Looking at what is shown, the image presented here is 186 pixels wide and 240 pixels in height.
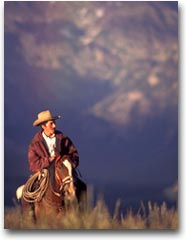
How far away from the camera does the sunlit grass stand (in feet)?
10.4

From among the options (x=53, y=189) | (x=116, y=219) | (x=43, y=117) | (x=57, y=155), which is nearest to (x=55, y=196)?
(x=53, y=189)

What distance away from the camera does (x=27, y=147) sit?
323 cm

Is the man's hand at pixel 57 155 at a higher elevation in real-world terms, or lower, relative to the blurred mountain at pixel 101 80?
lower

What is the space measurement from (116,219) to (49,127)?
2.51ft

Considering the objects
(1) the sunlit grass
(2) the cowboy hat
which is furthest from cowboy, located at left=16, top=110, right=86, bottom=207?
(1) the sunlit grass

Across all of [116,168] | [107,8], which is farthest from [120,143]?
[107,8]

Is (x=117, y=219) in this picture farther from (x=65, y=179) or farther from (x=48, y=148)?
(x=48, y=148)

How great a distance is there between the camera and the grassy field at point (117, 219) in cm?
318

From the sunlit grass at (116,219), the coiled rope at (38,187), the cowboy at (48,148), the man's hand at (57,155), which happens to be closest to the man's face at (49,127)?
the cowboy at (48,148)

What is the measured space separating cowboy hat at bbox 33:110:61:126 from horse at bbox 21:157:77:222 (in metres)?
0.28

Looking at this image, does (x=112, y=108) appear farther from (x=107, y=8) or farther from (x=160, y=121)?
(x=107, y=8)

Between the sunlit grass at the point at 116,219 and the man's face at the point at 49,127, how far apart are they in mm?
539

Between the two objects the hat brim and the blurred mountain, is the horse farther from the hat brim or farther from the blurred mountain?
the hat brim

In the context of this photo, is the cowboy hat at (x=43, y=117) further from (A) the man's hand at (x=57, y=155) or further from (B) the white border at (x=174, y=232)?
(B) the white border at (x=174, y=232)
